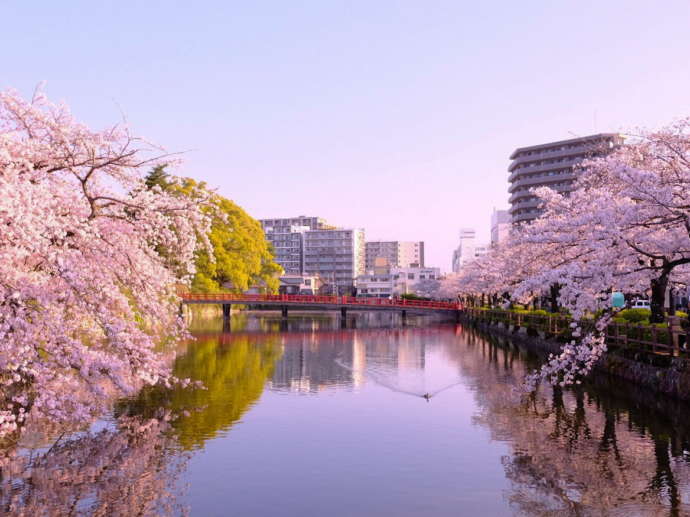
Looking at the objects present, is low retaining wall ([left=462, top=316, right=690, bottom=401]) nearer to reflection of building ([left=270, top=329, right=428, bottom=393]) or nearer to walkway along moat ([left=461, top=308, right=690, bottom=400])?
walkway along moat ([left=461, top=308, right=690, bottom=400])

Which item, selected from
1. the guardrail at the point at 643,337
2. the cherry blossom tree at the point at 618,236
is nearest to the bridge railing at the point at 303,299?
the guardrail at the point at 643,337

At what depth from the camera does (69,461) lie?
15.3 m

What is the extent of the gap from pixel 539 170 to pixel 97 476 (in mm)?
122874

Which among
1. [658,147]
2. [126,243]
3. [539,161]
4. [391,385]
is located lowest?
[391,385]

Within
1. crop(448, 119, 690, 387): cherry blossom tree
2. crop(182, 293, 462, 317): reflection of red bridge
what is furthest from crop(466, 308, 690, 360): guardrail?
crop(182, 293, 462, 317): reflection of red bridge

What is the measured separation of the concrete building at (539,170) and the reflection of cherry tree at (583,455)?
10219 cm

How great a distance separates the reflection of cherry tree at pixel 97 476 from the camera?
40.9 ft

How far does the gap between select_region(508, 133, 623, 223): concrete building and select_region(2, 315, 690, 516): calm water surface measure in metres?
102

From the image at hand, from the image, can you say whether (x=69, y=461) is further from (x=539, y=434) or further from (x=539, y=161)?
(x=539, y=161)

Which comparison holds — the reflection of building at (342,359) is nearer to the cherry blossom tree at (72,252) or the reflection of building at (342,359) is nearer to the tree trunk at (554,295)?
the tree trunk at (554,295)

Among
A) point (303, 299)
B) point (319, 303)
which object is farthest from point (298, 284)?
point (319, 303)

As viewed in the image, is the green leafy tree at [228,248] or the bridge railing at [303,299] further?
the bridge railing at [303,299]

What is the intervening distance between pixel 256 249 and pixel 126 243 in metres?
62.9

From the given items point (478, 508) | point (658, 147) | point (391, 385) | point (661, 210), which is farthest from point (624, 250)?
point (391, 385)
